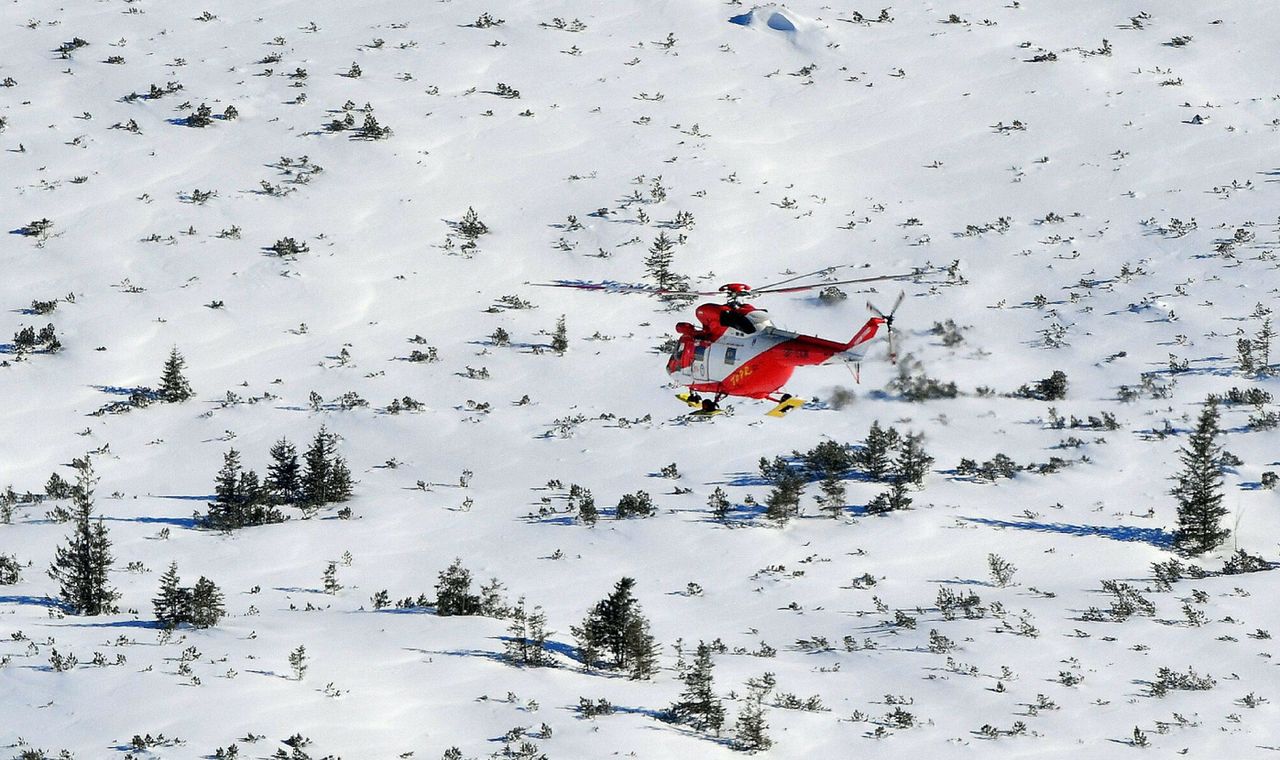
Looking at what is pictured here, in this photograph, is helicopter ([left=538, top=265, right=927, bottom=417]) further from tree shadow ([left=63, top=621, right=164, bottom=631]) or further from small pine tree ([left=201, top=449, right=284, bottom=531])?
small pine tree ([left=201, top=449, right=284, bottom=531])

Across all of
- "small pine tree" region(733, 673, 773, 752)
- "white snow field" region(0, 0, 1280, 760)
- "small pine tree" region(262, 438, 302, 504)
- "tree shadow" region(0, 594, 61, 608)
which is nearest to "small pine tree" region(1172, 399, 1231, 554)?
"white snow field" region(0, 0, 1280, 760)

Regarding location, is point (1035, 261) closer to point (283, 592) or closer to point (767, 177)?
point (767, 177)

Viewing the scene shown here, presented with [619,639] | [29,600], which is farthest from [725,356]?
[29,600]

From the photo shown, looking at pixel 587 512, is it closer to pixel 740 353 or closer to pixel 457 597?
pixel 457 597

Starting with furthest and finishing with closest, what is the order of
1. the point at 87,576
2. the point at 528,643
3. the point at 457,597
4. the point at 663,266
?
the point at 663,266 < the point at 457,597 < the point at 87,576 < the point at 528,643

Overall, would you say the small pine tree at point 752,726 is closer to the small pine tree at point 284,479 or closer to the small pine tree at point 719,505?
the small pine tree at point 719,505
